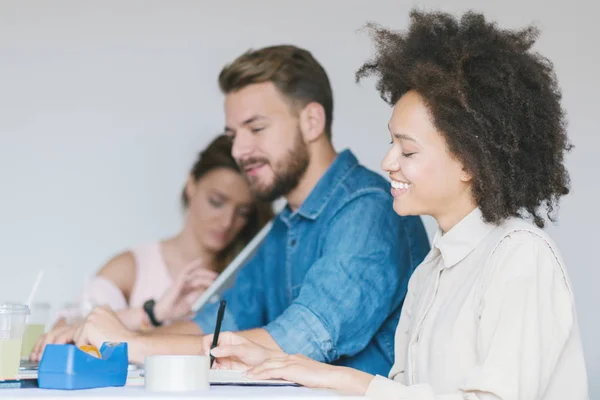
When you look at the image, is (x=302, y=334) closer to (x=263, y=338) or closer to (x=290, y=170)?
(x=263, y=338)

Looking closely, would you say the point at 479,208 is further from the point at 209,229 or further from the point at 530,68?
the point at 209,229

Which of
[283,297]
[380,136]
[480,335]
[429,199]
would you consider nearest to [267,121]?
[283,297]

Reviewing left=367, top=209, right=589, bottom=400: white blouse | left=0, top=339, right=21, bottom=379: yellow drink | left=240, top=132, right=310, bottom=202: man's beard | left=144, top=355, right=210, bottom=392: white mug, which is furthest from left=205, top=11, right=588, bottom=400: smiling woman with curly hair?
left=240, top=132, right=310, bottom=202: man's beard

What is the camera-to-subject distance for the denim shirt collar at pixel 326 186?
259cm

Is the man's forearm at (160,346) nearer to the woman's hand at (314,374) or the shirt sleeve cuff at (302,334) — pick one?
the shirt sleeve cuff at (302,334)

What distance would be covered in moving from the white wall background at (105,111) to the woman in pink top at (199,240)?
5 cm

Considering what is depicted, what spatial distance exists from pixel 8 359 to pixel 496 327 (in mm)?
831

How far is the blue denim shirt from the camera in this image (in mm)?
2197

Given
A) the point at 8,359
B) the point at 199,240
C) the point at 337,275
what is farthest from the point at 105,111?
the point at 8,359

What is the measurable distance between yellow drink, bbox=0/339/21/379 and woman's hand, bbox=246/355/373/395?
1.35 feet

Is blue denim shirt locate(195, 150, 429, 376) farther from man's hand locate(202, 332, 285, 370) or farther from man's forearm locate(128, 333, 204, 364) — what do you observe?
man's hand locate(202, 332, 285, 370)

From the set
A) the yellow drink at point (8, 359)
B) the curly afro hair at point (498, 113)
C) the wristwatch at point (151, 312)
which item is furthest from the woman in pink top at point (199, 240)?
the yellow drink at point (8, 359)

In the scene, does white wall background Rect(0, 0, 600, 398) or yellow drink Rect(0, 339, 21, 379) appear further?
white wall background Rect(0, 0, 600, 398)

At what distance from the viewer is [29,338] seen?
2.60 meters
